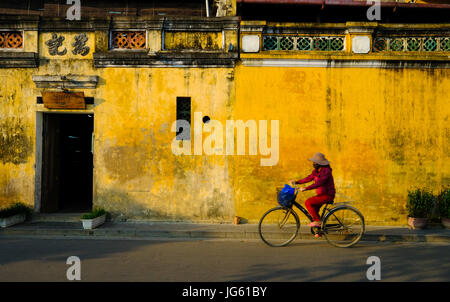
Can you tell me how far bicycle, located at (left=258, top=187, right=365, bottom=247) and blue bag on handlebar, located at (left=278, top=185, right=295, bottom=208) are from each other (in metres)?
0.07

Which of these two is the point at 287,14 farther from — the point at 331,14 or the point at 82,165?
the point at 82,165

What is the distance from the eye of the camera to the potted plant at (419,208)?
335 inches

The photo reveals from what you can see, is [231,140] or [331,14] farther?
[331,14]

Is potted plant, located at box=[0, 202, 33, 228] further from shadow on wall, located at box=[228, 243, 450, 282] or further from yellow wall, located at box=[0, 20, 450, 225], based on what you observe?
shadow on wall, located at box=[228, 243, 450, 282]

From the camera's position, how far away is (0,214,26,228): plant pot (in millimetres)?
8211

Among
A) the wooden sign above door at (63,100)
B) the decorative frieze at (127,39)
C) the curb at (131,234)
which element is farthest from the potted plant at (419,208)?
the wooden sign above door at (63,100)

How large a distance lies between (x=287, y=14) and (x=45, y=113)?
859 cm

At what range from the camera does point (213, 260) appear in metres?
5.97

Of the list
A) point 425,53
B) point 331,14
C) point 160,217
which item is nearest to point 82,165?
point 160,217

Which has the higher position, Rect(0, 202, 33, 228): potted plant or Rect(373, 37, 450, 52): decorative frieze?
Rect(373, 37, 450, 52): decorative frieze

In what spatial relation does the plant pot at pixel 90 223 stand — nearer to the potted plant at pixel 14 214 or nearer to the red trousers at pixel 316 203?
the potted plant at pixel 14 214

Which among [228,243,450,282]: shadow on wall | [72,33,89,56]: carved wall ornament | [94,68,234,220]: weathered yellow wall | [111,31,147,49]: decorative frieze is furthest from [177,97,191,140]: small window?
[228,243,450,282]: shadow on wall

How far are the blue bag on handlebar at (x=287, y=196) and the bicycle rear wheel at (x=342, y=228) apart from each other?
32.6 inches

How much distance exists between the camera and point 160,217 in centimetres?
917
